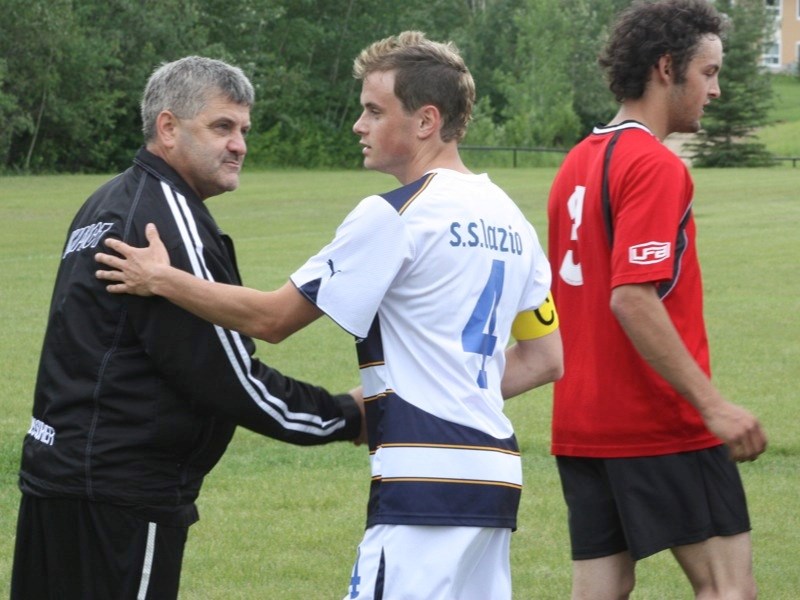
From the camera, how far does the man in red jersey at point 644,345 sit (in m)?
3.93

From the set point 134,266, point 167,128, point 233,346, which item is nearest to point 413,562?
point 233,346

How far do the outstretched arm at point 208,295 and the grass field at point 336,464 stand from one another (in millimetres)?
2965

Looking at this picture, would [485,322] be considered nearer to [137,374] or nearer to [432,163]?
[432,163]

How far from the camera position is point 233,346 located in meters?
3.59

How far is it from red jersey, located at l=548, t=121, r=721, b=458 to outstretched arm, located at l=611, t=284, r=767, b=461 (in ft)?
0.24

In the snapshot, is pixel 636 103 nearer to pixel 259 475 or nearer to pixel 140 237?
pixel 140 237

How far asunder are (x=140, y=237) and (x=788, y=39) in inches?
4656

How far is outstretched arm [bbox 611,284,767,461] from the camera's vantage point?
3.89 metres

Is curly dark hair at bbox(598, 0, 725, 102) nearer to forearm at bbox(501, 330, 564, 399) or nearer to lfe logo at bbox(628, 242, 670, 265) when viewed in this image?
lfe logo at bbox(628, 242, 670, 265)

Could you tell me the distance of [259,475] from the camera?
327 inches

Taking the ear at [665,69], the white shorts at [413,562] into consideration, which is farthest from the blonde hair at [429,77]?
the white shorts at [413,562]

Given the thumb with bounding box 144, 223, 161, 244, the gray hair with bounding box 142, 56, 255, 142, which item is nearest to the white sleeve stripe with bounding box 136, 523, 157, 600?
the thumb with bounding box 144, 223, 161, 244

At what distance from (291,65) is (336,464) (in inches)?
2513

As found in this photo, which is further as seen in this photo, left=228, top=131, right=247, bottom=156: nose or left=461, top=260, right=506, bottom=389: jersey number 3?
left=228, top=131, right=247, bottom=156: nose
